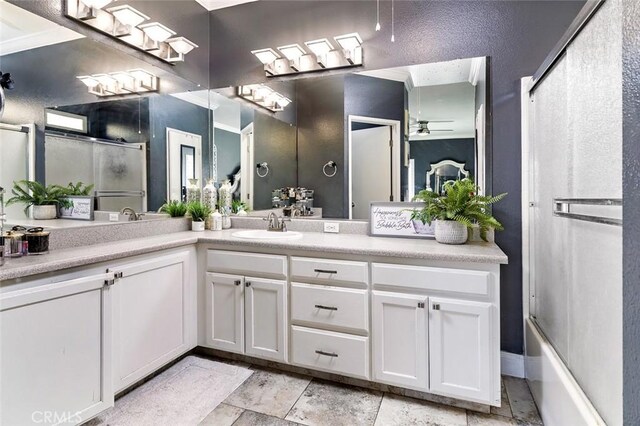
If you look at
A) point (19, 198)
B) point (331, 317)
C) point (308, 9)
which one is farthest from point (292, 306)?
point (308, 9)

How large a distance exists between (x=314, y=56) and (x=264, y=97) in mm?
534

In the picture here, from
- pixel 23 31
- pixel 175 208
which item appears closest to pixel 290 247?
pixel 175 208

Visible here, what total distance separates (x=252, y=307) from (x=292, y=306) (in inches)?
11.3

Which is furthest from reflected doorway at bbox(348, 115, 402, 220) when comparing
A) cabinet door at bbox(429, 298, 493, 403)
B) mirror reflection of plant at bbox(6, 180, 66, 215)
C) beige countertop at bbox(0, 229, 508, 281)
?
mirror reflection of plant at bbox(6, 180, 66, 215)

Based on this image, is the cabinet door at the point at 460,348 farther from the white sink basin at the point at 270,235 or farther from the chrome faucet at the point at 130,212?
the chrome faucet at the point at 130,212

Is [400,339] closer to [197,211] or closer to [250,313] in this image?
[250,313]

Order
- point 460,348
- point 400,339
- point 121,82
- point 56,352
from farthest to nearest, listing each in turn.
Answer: point 121,82, point 400,339, point 460,348, point 56,352

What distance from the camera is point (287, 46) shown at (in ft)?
8.55

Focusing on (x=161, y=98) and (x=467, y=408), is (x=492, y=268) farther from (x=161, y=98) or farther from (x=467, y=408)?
(x=161, y=98)

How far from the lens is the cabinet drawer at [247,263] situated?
2055 millimetres

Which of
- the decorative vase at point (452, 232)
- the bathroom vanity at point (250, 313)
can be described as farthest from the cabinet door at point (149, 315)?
the decorative vase at point (452, 232)

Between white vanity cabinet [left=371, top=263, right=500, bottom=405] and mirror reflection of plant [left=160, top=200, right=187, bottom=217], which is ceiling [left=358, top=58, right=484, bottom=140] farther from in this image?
mirror reflection of plant [left=160, top=200, right=187, bottom=217]

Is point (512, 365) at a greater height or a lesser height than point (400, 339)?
lesser

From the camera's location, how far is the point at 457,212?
6.47ft
